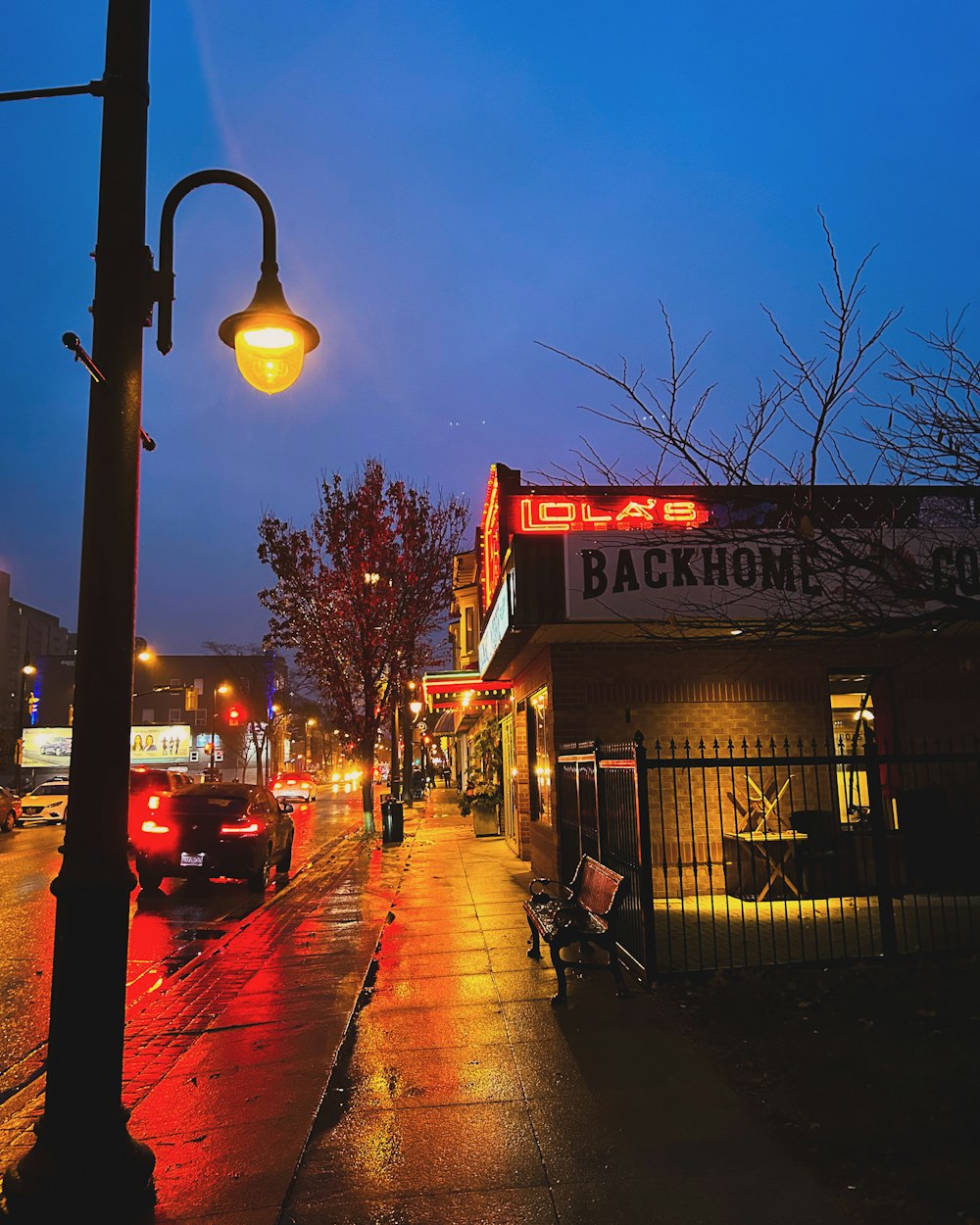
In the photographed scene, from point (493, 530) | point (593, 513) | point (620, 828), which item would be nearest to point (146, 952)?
point (620, 828)

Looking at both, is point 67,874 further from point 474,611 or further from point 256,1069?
point 474,611

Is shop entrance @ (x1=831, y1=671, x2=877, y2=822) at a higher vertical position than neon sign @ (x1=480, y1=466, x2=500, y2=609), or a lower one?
lower

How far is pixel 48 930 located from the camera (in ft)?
35.1

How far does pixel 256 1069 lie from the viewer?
18.4 ft

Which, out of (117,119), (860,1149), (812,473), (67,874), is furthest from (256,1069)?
(117,119)

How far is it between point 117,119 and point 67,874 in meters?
3.46

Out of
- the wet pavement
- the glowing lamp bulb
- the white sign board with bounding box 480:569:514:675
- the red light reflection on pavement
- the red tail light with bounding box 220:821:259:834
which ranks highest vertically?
the glowing lamp bulb

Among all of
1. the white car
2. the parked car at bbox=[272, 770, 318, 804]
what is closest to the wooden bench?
the white car

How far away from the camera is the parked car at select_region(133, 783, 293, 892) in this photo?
13.9 metres

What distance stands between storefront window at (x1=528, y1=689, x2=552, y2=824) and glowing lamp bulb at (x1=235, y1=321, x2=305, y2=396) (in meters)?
7.87

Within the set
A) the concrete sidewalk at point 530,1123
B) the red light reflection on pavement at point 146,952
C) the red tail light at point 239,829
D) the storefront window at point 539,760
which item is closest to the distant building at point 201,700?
the red tail light at point 239,829

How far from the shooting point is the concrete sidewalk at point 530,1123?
3.70 meters

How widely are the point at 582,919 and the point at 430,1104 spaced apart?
9.13 ft

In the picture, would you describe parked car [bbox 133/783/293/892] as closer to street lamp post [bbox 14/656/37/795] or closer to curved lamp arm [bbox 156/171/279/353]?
curved lamp arm [bbox 156/171/279/353]
